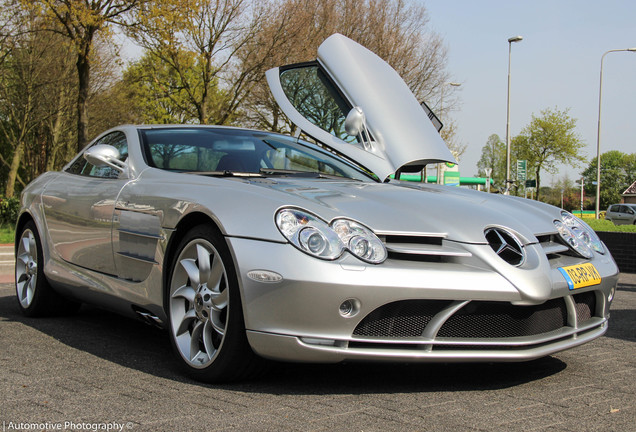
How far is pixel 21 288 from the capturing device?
5.32m

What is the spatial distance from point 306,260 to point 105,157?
1869 mm

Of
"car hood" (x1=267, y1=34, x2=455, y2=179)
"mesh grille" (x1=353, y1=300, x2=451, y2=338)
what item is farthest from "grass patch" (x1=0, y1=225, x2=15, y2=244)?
"mesh grille" (x1=353, y1=300, x2=451, y2=338)

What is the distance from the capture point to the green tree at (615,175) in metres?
106

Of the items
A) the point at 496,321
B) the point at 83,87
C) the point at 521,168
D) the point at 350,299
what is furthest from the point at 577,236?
the point at 521,168

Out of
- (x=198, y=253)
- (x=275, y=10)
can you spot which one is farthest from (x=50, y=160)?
(x=198, y=253)

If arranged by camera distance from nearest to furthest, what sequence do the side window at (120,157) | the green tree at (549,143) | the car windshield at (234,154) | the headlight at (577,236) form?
the headlight at (577,236) < the car windshield at (234,154) < the side window at (120,157) < the green tree at (549,143)

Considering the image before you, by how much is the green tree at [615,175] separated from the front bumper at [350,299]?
354ft

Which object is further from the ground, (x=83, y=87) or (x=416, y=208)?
(x=83, y=87)

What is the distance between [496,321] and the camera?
3111mm

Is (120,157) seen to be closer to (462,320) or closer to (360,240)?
(360,240)

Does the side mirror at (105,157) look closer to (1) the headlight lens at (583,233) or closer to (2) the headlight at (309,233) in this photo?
(2) the headlight at (309,233)

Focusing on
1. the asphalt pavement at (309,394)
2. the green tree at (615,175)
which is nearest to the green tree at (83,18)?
the asphalt pavement at (309,394)

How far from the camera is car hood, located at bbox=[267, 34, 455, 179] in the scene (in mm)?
5023

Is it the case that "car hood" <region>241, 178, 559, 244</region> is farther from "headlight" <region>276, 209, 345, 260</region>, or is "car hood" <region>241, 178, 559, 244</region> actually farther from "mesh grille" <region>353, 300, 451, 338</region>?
"mesh grille" <region>353, 300, 451, 338</region>
